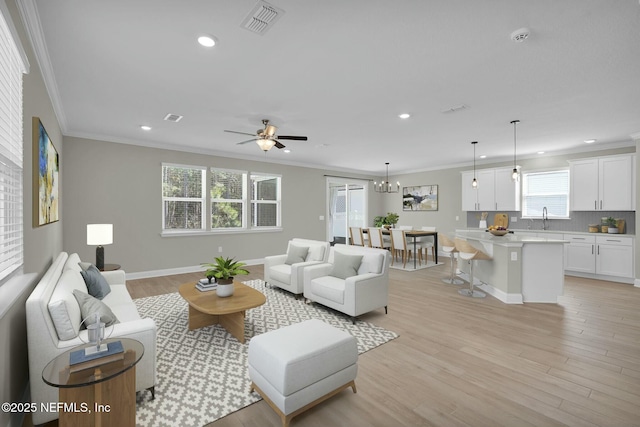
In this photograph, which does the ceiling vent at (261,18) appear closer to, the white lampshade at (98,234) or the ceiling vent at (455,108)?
the ceiling vent at (455,108)

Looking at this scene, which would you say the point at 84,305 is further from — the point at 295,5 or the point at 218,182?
the point at 218,182

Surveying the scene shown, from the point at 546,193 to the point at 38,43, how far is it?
332 inches

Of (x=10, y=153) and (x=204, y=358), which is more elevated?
(x=10, y=153)

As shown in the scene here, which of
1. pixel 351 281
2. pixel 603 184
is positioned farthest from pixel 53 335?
pixel 603 184

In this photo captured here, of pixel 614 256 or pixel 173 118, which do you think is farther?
pixel 614 256

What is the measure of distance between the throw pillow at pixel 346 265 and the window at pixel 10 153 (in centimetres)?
305

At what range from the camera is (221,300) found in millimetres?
3215

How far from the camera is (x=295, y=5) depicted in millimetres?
1942

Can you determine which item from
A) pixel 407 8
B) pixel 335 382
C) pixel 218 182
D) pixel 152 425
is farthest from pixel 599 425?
pixel 218 182

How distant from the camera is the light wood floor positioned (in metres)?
1.97

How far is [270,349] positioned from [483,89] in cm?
333

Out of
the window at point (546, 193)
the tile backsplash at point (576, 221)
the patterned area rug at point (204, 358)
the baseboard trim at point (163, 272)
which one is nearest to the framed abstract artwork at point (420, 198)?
the tile backsplash at point (576, 221)

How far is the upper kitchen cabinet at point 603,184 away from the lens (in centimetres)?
545

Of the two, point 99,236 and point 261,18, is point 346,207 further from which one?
point 261,18
